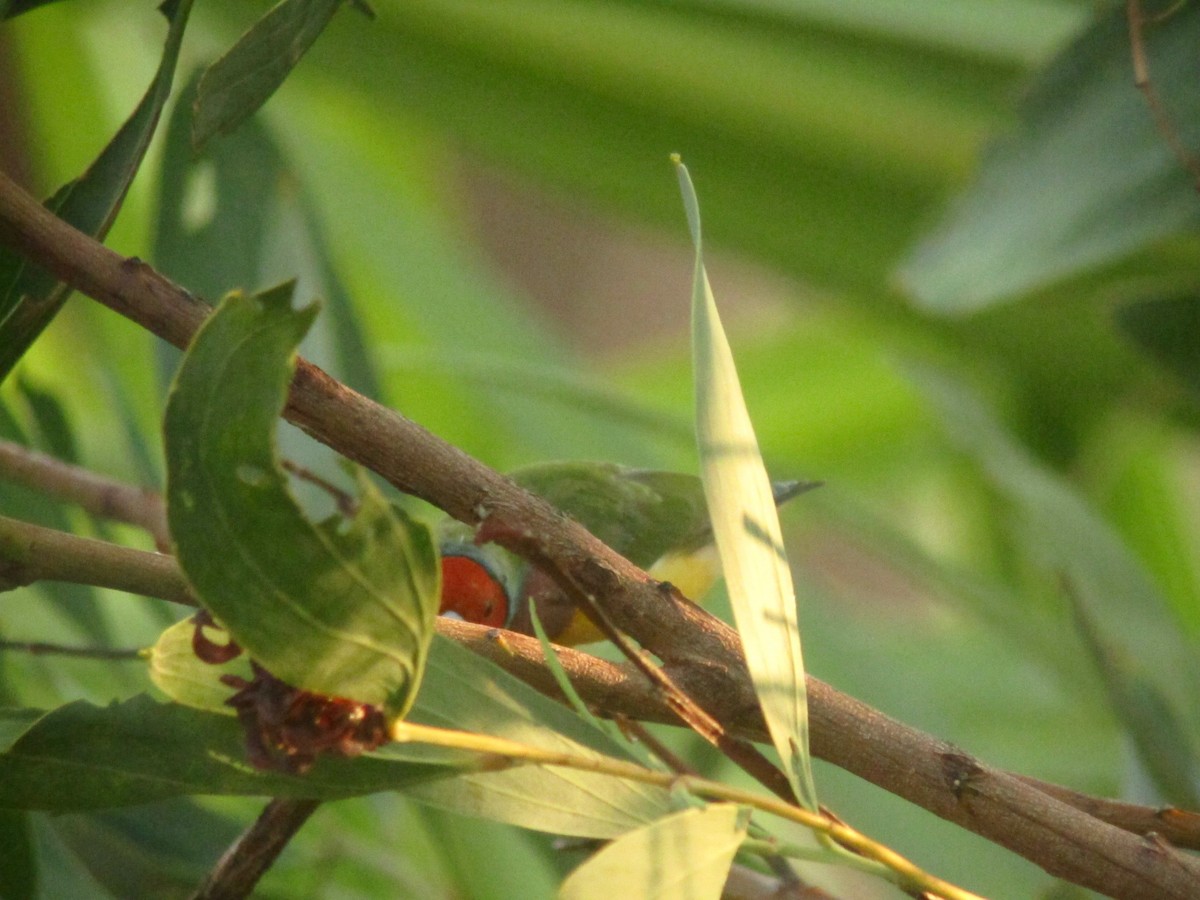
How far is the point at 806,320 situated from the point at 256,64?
1.77 meters

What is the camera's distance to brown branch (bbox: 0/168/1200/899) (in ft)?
1.10

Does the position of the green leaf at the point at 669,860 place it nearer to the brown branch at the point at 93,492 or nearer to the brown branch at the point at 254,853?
the brown branch at the point at 254,853

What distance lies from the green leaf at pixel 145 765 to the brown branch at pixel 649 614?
7 centimetres

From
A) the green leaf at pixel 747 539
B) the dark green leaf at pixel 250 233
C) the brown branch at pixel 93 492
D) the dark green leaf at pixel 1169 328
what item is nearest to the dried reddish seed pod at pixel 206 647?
the green leaf at pixel 747 539

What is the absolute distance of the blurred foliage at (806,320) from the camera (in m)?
0.68

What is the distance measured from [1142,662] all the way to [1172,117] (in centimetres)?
38

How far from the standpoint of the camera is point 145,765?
33 cm

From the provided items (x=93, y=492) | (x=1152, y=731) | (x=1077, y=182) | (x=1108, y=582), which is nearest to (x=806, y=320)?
(x=1108, y=582)

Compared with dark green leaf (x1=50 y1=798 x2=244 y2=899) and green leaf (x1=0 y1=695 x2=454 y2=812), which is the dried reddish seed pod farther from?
dark green leaf (x1=50 y1=798 x2=244 y2=899)

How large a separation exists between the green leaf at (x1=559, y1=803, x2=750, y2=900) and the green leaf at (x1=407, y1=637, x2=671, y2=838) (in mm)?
32

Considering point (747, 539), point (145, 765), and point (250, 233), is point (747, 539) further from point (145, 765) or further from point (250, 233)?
point (250, 233)

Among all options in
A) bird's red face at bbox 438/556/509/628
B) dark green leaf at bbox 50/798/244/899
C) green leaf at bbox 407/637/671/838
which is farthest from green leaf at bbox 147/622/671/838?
dark green leaf at bbox 50/798/244/899

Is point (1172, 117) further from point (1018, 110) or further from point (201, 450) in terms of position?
point (201, 450)

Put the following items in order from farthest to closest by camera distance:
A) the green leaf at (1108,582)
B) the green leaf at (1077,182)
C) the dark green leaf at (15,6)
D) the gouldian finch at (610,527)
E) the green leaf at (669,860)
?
1. the green leaf at (1108,582)
2. the green leaf at (1077,182)
3. the gouldian finch at (610,527)
4. the dark green leaf at (15,6)
5. the green leaf at (669,860)
